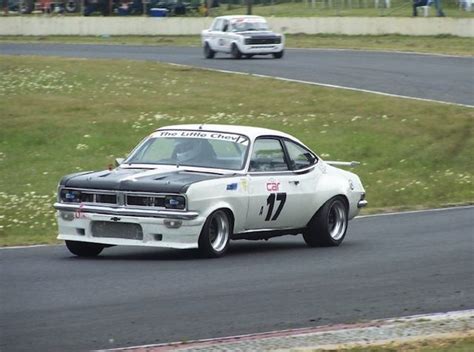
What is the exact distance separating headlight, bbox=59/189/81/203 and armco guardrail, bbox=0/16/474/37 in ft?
128

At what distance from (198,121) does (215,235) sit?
1409cm

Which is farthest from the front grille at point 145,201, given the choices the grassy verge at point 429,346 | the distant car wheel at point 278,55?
the distant car wheel at point 278,55

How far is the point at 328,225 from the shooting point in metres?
13.3

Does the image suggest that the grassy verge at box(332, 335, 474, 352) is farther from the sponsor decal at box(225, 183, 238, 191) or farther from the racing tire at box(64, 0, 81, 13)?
the racing tire at box(64, 0, 81, 13)

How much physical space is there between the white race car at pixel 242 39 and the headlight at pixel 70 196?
28871mm

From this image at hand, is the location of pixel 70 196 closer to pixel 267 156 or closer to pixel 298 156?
pixel 267 156

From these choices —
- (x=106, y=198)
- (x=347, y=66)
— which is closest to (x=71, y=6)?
(x=347, y=66)

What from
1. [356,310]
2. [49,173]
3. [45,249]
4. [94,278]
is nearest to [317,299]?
[356,310]

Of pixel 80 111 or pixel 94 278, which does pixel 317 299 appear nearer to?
pixel 94 278

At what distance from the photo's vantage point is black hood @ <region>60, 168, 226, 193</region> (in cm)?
1159

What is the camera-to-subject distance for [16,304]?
29.9 feet

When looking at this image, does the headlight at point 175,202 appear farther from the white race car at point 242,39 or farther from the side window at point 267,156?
the white race car at point 242,39

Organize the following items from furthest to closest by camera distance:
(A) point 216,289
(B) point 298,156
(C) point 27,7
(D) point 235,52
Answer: (C) point 27,7 → (D) point 235,52 → (B) point 298,156 → (A) point 216,289

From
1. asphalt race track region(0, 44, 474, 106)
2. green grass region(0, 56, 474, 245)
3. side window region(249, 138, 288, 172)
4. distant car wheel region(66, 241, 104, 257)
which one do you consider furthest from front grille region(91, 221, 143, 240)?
asphalt race track region(0, 44, 474, 106)
